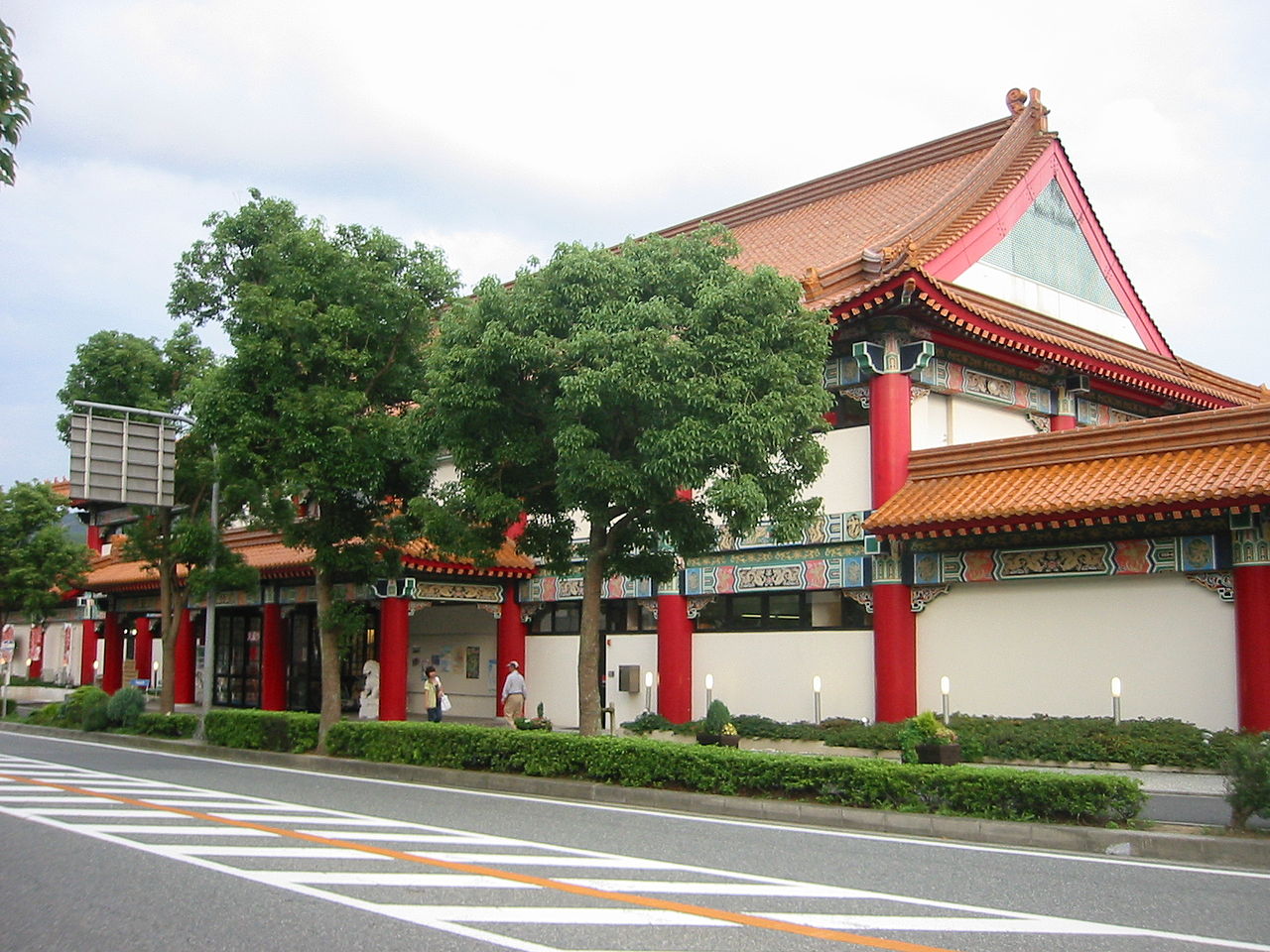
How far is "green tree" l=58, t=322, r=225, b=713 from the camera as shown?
25.8m

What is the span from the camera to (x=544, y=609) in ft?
95.1

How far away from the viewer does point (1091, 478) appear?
18531 mm

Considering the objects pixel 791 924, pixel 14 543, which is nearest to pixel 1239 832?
pixel 791 924

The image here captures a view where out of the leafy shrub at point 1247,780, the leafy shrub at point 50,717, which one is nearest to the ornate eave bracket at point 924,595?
the leafy shrub at point 1247,780

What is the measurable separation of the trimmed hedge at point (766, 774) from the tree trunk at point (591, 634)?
55 centimetres

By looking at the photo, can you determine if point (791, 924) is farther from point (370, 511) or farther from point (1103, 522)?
point (370, 511)

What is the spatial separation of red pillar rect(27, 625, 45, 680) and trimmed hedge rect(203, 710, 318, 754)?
3066cm

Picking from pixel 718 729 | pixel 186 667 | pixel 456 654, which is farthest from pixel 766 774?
pixel 186 667

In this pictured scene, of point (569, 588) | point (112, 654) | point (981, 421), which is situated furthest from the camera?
point (112, 654)

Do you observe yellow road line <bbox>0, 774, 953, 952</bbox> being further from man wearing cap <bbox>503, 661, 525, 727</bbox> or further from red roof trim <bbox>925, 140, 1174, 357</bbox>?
red roof trim <bbox>925, 140, 1174, 357</bbox>

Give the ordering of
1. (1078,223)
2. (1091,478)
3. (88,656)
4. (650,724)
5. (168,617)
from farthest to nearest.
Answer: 1. (88,656)
2. (168,617)
3. (1078,223)
4. (650,724)
5. (1091,478)

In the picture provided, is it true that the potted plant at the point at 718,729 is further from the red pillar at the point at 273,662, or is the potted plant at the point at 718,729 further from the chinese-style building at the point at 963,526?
the red pillar at the point at 273,662

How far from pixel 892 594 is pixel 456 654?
47.4ft

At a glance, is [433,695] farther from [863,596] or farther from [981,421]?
[981,421]
